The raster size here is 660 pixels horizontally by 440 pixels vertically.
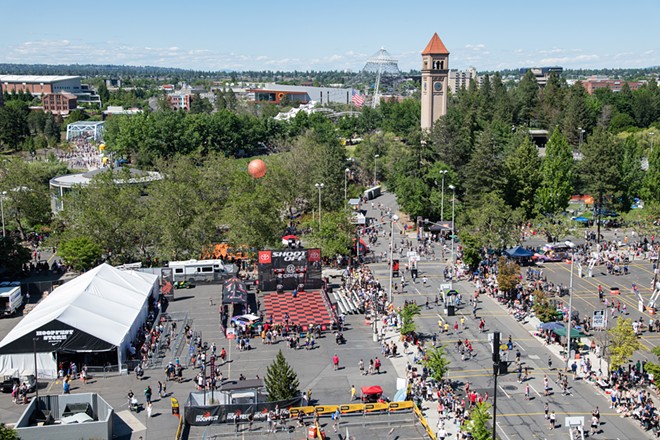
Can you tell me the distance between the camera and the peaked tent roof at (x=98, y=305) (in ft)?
120

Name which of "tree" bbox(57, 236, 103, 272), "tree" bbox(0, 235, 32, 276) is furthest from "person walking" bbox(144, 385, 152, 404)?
"tree" bbox(0, 235, 32, 276)

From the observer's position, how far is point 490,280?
177ft

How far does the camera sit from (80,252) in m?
52.5

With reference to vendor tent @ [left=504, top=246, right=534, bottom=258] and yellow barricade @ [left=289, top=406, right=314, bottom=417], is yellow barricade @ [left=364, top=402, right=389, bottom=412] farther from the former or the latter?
vendor tent @ [left=504, top=246, right=534, bottom=258]

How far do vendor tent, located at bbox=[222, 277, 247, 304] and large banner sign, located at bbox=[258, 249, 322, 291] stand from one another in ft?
9.87

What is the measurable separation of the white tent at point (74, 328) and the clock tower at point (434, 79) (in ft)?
224

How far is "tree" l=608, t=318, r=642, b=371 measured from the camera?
35.4 metres

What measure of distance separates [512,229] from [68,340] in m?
39.3

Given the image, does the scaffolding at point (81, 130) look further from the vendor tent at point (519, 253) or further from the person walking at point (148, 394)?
the person walking at point (148, 394)

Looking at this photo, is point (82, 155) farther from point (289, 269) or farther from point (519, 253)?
point (519, 253)

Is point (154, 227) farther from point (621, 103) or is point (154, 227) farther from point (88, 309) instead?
point (621, 103)

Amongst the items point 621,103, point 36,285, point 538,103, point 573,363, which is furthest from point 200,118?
point 573,363

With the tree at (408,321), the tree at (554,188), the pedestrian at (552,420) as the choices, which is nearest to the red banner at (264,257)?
the tree at (408,321)

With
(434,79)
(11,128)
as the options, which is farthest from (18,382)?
(11,128)
